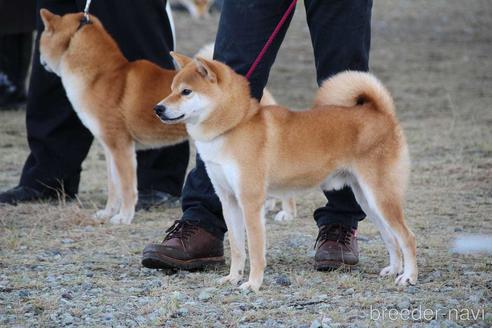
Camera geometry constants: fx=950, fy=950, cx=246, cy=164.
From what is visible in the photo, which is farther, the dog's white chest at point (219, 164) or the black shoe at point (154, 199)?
the black shoe at point (154, 199)

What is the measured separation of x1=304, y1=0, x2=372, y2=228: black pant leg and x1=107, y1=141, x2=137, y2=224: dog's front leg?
1.62 meters

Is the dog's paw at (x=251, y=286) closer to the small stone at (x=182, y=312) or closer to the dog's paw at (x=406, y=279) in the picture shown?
the small stone at (x=182, y=312)

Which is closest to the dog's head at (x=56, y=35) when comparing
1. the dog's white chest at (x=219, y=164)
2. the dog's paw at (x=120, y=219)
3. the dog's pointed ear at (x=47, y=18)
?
the dog's pointed ear at (x=47, y=18)

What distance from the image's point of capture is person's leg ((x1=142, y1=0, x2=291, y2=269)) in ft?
13.3

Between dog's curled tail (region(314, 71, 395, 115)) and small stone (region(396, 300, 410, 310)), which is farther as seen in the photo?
dog's curled tail (region(314, 71, 395, 115))

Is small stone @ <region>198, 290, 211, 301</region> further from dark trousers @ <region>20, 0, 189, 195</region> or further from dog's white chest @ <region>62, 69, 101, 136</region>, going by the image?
dark trousers @ <region>20, 0, 189, 195</region>

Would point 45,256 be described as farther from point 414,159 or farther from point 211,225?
point 414,159

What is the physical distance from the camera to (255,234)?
147 inches

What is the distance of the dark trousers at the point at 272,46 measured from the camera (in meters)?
4.05

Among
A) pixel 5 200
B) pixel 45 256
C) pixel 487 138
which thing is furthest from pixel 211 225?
pixel 487 138

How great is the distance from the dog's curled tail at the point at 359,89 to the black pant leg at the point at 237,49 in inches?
12.1

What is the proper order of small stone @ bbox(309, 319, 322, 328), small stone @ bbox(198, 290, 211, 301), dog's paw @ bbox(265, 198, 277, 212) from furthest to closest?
dog's paw @ bbox(265, 198, 277, 212), small stone @ bbox(198, 290, 211, 301), small stone @ bbox(309, 319, 322, 328)

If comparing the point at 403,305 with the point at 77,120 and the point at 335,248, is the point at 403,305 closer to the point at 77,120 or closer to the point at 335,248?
the point at 335,248

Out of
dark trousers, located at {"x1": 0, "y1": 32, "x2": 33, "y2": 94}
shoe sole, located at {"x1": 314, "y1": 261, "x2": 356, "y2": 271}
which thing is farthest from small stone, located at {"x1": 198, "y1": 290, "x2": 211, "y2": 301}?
dark trousers, located at {"x1": 0, "y1": 32, "x2": 33, "y2": 94}
